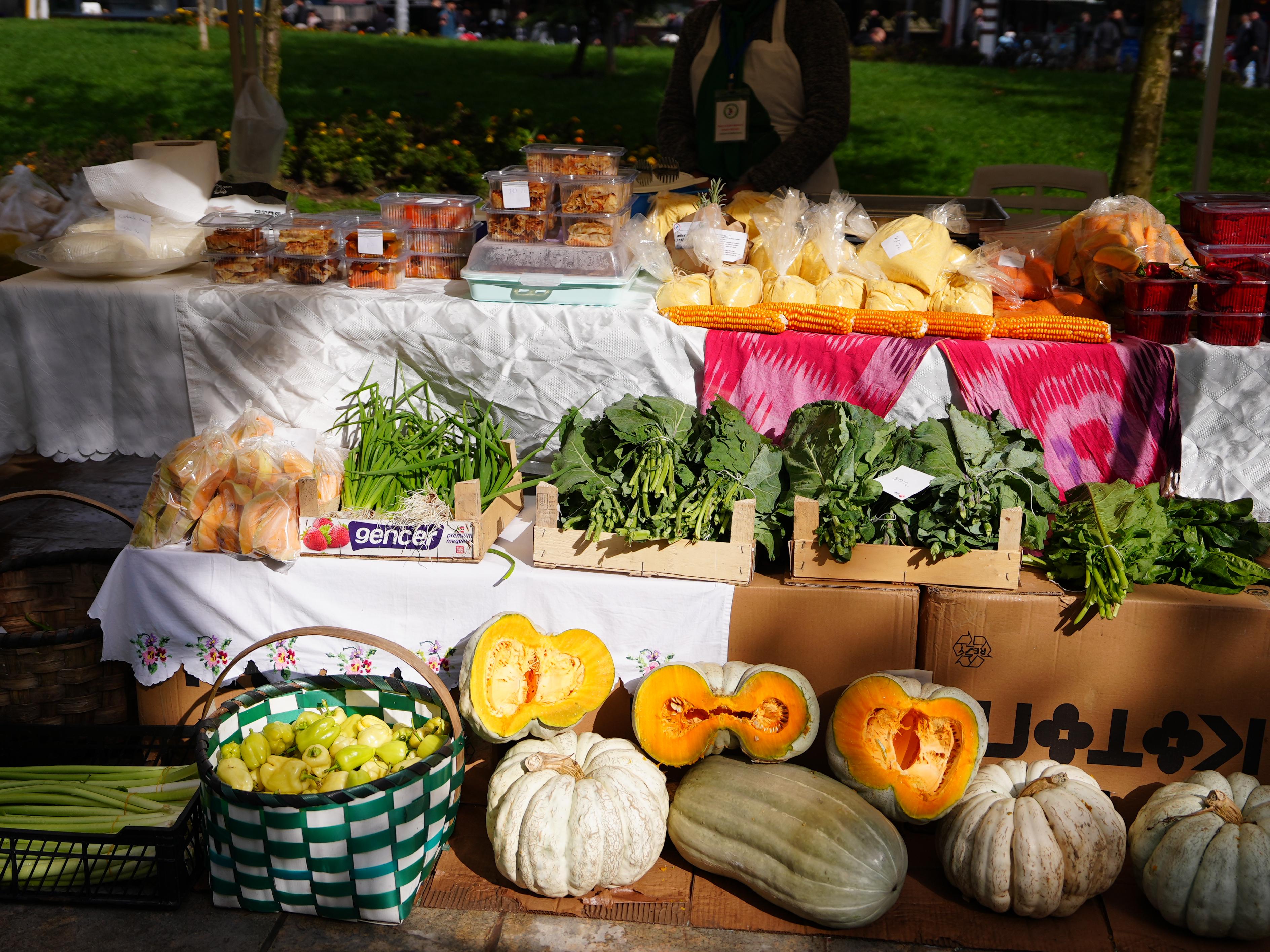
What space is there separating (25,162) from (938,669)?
10196 mm

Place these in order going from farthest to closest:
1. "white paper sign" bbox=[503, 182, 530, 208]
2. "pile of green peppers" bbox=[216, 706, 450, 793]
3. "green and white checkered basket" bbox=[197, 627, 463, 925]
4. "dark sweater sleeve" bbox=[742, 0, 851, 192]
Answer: "dark sweater sleeve" bbox=[742, 0, 851, 192] → "white paper sign" bbox=[503, 182, 530, 208] → "pile of green peppers" bbox=[216, 706, 450, 793] → "green and white checkered basket" bbox=[197, 627, 463, 925]

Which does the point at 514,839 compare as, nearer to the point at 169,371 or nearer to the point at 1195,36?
the point at 169,371

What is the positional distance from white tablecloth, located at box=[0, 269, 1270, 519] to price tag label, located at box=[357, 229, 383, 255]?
13 centimetres

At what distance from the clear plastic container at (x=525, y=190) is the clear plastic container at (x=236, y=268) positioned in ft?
2.75

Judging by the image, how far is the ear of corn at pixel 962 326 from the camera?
3178 millimetres

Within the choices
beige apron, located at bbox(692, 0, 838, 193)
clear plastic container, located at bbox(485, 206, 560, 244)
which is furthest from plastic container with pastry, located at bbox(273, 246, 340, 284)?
beige apron, located at bbox(692, 0, 838, 193)

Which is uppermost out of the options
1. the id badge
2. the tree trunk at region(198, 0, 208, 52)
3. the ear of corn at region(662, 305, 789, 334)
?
the tree trunk at region(198, 0, 208, 52)

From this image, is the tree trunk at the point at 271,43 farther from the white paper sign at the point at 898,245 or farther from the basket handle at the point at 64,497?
the white paper sign at the point at 898,245

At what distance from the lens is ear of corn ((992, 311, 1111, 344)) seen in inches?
124

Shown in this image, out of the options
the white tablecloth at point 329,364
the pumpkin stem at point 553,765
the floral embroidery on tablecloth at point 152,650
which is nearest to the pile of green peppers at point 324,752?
the pumpkin stem at point 553,765

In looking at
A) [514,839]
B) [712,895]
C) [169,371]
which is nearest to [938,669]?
[712,895]

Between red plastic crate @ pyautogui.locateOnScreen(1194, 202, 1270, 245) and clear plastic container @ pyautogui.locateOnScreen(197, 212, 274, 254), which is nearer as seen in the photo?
red plastic crate @ pyautogui.locateOnScreen(1194, 202, 1270, 245)

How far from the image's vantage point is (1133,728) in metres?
2.82

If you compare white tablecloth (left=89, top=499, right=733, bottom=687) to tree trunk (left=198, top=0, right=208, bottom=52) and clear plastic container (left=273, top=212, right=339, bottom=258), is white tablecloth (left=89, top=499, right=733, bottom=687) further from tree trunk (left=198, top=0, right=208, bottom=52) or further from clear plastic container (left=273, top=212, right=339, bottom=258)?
tree trunk (left=198, top=0, right=208, bottom=52)
